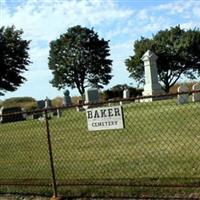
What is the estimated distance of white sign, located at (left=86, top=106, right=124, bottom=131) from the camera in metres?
7.98

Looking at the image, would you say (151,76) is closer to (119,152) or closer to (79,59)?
(119,152)

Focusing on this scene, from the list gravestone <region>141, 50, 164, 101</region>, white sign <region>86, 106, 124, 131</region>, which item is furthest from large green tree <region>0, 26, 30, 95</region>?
white sign <region>86, 106, 124, 131</region>

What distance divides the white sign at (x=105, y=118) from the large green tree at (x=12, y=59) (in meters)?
51.5

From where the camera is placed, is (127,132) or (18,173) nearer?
(18,173)

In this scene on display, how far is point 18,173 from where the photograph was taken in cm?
1085

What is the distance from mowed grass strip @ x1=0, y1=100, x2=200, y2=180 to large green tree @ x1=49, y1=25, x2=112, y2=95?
60737 millimetres

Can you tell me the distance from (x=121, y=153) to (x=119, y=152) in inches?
7.5

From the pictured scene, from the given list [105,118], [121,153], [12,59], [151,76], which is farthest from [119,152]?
[12,59]

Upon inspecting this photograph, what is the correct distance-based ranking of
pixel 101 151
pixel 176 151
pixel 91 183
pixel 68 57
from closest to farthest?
pixel 91 183 → pixel 176 151 → pixel 101 151 → pixel 68 57

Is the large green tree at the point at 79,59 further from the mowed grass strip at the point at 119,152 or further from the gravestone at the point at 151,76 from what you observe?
the mowed grass strip at the point at 119,152

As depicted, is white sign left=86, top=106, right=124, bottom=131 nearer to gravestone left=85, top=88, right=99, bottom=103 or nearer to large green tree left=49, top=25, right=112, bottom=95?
gravestone left=85, top=88, right=99, bottom=103

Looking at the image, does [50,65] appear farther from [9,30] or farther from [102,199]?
[102,199]

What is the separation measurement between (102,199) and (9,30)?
2227 inches

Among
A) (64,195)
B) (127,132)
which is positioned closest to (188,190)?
(64,195)
